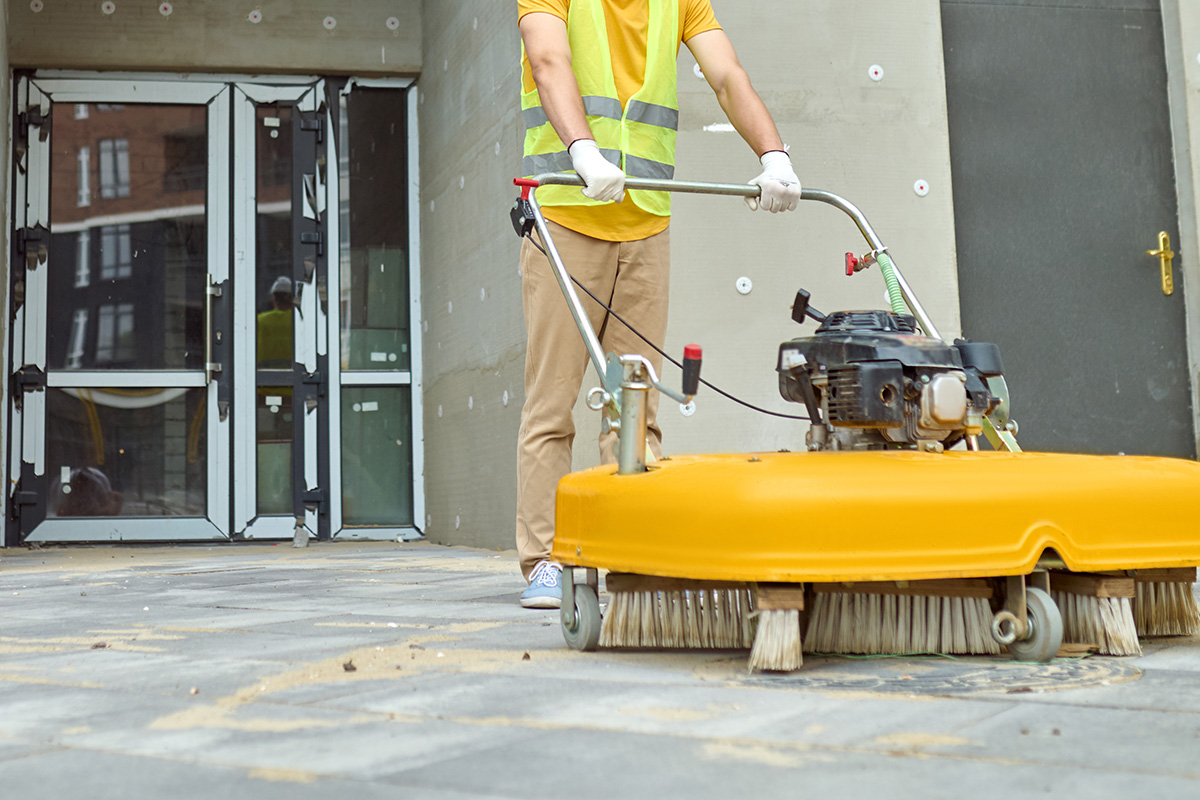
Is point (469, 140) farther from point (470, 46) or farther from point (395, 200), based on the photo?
point (395, 200)

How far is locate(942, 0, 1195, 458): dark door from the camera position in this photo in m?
4.22

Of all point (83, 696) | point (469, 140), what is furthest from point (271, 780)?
point (469, 140)

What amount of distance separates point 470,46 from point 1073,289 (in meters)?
2.76

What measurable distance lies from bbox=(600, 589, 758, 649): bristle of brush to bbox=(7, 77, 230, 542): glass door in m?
4.82

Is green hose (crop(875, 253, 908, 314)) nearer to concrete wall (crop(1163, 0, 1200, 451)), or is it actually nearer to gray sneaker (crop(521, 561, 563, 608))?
gray sneaker (crop(521, 561, 563, 608))

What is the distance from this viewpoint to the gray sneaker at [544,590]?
224cm

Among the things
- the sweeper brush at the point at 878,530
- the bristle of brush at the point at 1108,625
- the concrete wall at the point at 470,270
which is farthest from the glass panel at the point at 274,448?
the bristle of brush at the point at 1108,625

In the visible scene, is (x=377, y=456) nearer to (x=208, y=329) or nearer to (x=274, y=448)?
(x=274, y=448)

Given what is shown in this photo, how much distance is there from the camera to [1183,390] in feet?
13.9

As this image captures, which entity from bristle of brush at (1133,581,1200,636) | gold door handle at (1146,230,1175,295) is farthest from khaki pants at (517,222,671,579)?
gold door handle at (1146,230,1175,295)

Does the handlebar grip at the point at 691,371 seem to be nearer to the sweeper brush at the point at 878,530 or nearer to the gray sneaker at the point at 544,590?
the sweeper brush at the point at 878,530

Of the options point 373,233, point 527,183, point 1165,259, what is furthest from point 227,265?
point 527,183

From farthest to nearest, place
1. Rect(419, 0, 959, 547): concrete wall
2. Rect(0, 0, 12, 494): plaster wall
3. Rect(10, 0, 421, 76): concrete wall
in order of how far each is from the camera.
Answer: Rect(10, 0, 421, 76): concrete wall, Rect(0, 0, 12, 494): plaster wall, Rect(419, 0, 959, 547): concrete wall

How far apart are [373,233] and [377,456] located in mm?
1163
